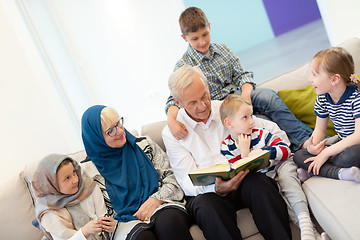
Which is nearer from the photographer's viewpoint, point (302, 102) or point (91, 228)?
point (91, 228)

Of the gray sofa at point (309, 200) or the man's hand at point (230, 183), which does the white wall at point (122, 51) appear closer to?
the gray sofa at point (309, 200)

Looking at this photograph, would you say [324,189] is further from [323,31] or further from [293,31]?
[293,31]

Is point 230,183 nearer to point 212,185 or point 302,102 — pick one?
point 212,185

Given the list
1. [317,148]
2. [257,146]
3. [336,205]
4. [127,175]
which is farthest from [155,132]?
[336,205]

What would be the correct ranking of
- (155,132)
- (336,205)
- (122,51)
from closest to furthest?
(336,205), (155,132), (122,51)

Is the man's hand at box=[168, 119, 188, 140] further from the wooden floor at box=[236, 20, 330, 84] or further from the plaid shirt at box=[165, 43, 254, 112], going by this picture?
the wooden floor at box=[236, 20, 330, 84]

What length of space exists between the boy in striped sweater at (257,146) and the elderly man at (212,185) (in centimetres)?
7

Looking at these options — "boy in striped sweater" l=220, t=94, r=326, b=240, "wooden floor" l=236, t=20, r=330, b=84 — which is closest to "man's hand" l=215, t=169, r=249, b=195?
"boy in striped sweater" l=220, t=94, r=326, b=240

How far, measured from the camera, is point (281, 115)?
7.80 ft

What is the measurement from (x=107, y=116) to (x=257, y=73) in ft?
11.2

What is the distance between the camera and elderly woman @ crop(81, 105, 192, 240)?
6.84 ft

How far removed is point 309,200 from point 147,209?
2.82 ft

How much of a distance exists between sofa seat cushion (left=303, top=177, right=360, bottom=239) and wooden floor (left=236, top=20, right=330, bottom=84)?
3.24 meters

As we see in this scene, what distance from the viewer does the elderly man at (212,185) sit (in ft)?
5.94
